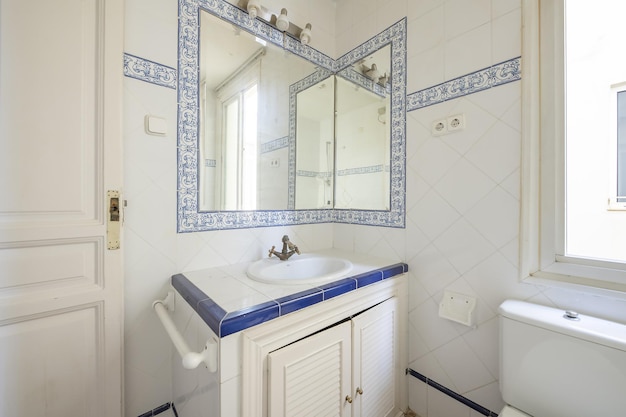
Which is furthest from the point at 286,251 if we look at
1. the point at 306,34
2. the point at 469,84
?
the point at 306,34

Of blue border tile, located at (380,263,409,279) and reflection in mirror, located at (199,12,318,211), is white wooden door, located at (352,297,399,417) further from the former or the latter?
reflection in mirror, located at (199,12,318,211)

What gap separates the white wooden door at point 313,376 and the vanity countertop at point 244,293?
0.14 metres

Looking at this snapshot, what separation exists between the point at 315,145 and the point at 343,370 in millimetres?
1270

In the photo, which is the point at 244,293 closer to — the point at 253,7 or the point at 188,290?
the point at 188,290

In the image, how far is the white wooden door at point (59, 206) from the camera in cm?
77

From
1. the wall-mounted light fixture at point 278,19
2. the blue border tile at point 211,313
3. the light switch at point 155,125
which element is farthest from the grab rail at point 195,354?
the wall-mounted light fixture at point 278,19

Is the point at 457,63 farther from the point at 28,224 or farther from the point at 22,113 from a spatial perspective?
the point at 28,224

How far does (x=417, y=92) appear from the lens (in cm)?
126

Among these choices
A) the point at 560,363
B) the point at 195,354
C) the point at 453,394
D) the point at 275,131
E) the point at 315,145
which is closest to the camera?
the point at 195,354

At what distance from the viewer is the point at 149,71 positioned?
1.00 m

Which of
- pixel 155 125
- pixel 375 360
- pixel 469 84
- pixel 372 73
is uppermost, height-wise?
pixel 372 73

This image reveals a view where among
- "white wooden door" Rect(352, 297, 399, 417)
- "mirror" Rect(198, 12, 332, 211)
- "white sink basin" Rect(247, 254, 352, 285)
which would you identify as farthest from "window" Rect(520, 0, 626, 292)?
"mirror" Rect(198, 12, 332, 211)

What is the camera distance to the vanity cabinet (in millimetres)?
769

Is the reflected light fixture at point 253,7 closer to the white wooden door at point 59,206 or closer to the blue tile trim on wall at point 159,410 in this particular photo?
the white wooden door at point 59,206
